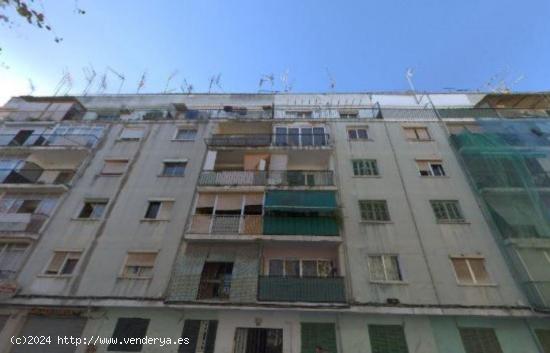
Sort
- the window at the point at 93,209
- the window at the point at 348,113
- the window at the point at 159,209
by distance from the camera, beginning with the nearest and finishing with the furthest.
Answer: the window at the point at 159,209, the window at the point at 93,209, the window at the point at 348,113

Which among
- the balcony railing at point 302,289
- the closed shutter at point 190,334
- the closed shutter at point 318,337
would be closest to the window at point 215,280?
the closed shutter at point 190,334

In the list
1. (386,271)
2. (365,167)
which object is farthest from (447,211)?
(386,271)

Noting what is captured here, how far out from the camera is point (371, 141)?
19531 millimetres

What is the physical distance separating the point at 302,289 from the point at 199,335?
4.85 meters

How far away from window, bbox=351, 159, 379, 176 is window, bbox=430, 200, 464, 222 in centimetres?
366

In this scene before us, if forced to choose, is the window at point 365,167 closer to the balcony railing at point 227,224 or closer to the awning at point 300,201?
the awning at point 300,201

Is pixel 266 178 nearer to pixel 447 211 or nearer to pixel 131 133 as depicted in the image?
pixel 447 211

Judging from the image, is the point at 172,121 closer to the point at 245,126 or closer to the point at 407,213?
the point at 245,126

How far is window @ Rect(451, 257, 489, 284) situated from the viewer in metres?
13.2

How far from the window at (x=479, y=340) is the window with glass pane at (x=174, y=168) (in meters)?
16.6

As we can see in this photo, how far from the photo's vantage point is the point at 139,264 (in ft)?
47.9

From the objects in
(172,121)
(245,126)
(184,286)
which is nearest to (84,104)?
(172,121)

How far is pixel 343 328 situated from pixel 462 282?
5785 mm

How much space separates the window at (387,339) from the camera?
39.0 feet
